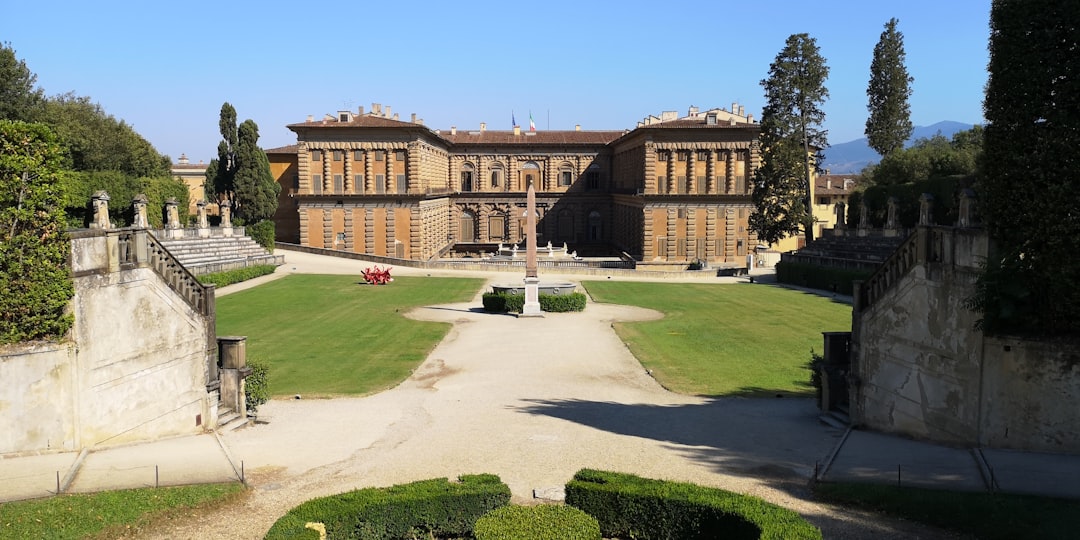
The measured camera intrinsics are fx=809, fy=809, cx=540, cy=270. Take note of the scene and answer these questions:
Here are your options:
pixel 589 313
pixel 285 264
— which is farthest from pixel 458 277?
pixel 589 313

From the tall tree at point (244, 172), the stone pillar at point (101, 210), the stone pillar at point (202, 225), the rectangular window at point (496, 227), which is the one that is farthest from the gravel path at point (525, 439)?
the rectangular window at point (496, 227)

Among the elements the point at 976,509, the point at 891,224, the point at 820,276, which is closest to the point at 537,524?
the point at 976,509

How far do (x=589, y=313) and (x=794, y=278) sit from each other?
66.4 ft

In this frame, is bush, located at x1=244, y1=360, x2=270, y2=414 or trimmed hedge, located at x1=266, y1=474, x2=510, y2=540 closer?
trimmed hedge, located at x1=266, y1=474, x2=510, y2=540

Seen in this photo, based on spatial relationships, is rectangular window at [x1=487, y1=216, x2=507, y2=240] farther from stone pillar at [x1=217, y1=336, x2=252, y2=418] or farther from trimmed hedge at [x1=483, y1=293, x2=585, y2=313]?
stone pillar at [x1=217, y1=336, x2=252, y2=418]

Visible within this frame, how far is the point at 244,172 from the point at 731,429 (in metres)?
55.7

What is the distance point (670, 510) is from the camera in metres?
11.0

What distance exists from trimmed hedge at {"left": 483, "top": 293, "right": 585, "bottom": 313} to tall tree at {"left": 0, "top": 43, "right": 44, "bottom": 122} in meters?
33.7

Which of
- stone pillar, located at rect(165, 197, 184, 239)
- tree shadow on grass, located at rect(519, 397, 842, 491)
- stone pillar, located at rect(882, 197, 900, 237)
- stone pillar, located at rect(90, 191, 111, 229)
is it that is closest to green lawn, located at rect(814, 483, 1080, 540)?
tree shadow on grass, located at rect(519, 397, 842, 491)

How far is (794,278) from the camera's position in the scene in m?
52.6

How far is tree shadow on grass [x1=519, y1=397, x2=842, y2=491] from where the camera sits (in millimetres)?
14383

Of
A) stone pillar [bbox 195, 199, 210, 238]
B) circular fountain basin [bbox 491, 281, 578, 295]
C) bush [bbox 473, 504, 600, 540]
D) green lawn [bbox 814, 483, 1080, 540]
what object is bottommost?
green lawn [bbox 814, 483, 1080, 540]

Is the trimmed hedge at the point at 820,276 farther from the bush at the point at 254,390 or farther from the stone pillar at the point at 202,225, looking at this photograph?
the stone pillar at the point at 202,225

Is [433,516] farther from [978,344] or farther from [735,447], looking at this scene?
[978,344]
